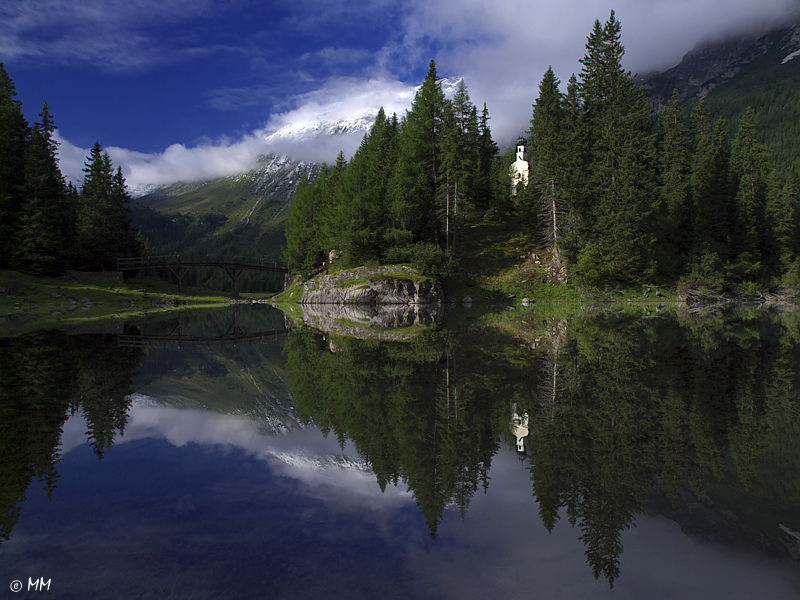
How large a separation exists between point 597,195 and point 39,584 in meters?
50.8

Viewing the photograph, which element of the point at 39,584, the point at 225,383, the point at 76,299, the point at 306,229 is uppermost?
the point at 306,229

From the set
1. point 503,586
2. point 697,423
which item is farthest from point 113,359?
point 697,423

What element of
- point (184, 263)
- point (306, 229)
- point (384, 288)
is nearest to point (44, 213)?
point (184, 263)

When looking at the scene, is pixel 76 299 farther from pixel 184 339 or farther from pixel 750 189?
pixel 750 189

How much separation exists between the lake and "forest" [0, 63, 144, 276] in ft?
168

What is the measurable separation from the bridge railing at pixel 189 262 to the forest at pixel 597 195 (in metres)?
24.6

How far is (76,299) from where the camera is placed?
48.3 m

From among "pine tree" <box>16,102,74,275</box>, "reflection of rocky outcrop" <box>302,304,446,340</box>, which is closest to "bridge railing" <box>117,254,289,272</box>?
"pine tree" <box>16,102,74,275</box>

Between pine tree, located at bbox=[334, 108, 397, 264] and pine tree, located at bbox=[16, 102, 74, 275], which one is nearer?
pine tree, located at bbox=[334, 108, 397, 264]

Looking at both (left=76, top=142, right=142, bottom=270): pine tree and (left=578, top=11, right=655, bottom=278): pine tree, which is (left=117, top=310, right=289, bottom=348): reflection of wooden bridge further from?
(left=76, top=142, right=142, bottom=270): pine tree

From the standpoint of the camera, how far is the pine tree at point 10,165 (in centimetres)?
5003

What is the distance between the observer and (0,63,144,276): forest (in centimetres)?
5016

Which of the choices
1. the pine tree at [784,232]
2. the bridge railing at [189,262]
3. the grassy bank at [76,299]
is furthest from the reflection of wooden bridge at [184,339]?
the pine tree at [784,232]

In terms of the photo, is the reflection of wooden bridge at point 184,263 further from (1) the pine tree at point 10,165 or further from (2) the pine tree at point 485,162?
(2) the pine tree at point 485,162
